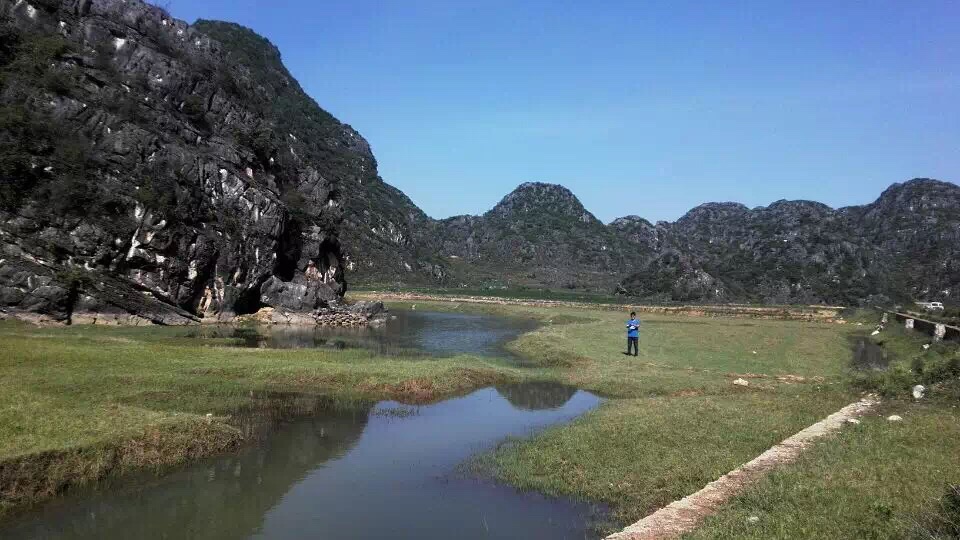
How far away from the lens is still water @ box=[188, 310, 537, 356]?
41.6 m

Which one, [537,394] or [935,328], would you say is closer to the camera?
[537,394]

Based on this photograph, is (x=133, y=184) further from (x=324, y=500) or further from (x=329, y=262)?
(x=324, y=500)

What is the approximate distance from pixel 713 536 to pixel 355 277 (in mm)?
145094

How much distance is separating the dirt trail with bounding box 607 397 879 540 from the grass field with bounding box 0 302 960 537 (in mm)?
457

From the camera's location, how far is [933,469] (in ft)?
38.6

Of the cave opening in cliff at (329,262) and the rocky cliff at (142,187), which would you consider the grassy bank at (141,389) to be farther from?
the cave opening in cliff at (329,262)

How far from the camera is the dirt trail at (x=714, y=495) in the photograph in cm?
954

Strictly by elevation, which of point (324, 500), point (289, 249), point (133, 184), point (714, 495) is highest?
point (133, 184)

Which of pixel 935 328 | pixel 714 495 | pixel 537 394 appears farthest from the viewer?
pixel 935 328

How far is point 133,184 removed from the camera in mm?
51812

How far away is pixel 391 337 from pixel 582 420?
107ft

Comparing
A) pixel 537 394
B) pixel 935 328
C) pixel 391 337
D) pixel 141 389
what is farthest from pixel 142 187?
pixel 935 328

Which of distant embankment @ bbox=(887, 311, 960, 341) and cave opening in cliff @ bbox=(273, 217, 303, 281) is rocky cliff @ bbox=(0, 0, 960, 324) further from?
distant embankment @ bbox=(887, 311, 960, 341)

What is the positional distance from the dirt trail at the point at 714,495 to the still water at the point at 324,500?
2042 millimetres
